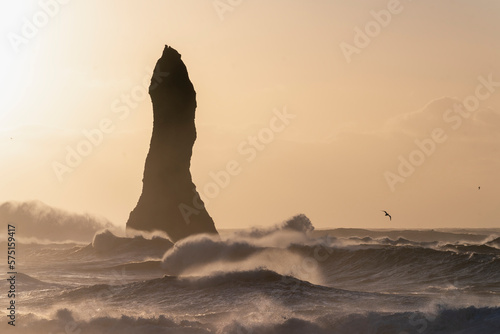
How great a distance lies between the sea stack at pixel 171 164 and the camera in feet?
205

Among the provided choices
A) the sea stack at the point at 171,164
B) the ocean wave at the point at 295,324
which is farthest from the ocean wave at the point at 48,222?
the ocean wave at the point at 295,324

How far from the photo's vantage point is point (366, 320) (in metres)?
27.8

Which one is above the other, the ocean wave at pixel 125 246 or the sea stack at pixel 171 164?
the sea stack at pixel 171 164

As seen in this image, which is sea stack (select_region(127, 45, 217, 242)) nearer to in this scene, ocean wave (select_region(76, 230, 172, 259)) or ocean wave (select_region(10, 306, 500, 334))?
ocean wave (select_region(76, 230, 172, 259))

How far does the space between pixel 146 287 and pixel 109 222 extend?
2229 inches

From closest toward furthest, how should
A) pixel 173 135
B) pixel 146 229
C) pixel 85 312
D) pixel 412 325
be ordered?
1. pixel 412 325
2. pixel 85 312
3. pixel 146 229
4. pixel 173 135

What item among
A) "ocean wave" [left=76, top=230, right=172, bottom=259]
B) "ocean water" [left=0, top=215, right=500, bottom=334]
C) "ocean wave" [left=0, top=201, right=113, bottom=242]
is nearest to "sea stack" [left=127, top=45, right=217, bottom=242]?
"ocean wave" [left=76, top=230, right=172, bottom=259]

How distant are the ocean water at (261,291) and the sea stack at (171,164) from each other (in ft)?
25.0

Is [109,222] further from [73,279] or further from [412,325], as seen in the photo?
[412,325]

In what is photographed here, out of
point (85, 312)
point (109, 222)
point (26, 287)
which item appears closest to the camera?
point (85, 312)

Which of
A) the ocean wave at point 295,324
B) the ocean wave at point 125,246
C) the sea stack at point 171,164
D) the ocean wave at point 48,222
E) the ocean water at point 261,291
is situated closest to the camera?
the ocean wave at point 295,324

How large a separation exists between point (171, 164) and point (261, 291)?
32093mm

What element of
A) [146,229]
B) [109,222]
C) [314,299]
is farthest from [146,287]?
[109,222]

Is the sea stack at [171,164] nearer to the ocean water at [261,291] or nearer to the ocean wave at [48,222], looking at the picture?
the ocean water at [261,291]
